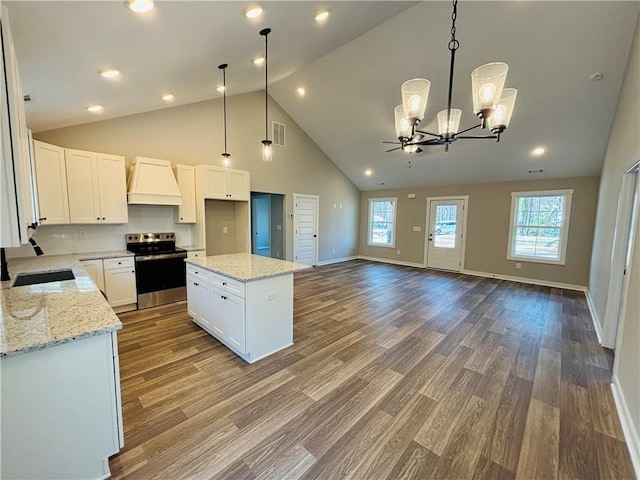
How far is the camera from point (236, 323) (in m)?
2.76

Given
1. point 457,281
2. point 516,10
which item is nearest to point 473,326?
point 457,281

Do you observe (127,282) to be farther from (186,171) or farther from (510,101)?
(510,101)

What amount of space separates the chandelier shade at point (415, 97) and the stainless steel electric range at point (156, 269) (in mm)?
3873

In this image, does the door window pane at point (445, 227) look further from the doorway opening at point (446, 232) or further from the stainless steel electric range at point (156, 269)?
the stainless steel electric range at point (156, 269)

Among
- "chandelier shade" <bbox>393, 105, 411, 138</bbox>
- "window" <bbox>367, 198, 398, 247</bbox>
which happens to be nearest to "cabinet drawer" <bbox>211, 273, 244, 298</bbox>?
"chandelier shade" <bbox>393, 105, 411, 138</bbox>

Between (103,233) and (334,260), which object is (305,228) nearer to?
(334,260)

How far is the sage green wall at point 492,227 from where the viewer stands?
551 centimetres

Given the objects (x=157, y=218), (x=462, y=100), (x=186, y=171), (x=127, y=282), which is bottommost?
(x=127, y=282)

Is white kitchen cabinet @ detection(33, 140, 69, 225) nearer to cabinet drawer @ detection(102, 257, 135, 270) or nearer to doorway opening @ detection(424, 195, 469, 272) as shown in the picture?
cabinet drawer @ detection(102, 257, 135, 270)

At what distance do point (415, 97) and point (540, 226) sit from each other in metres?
5.56

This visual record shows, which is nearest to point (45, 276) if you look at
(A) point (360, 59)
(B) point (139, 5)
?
(B) point (139, 5)

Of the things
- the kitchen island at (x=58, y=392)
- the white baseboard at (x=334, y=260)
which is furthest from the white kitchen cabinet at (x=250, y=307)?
the white baseboard at (x=334, y=260)

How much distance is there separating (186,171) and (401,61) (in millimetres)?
3911

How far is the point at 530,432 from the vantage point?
6.27 ft
